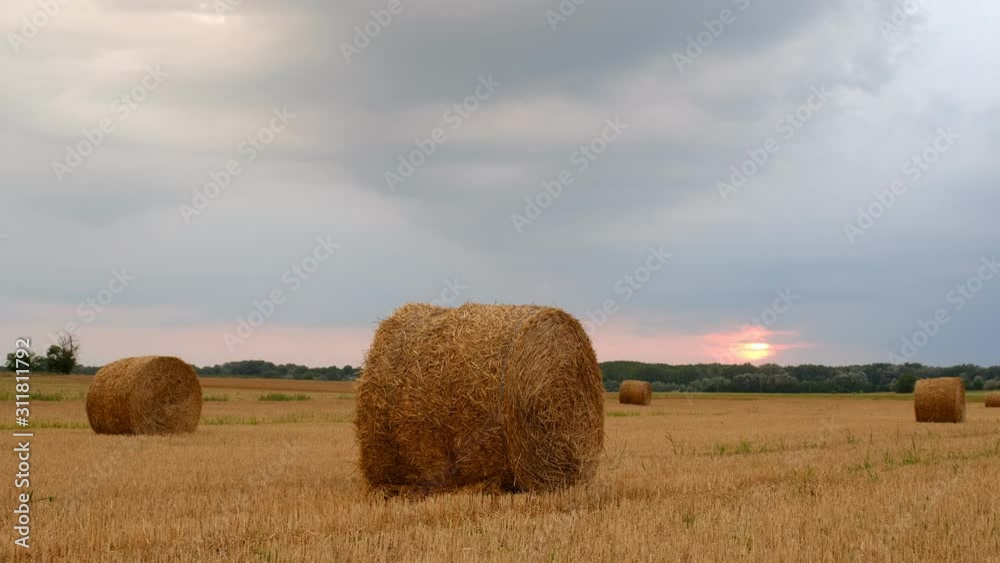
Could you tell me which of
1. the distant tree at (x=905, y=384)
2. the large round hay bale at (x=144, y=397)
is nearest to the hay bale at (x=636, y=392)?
the large round hay bale at (x=144, y=397)

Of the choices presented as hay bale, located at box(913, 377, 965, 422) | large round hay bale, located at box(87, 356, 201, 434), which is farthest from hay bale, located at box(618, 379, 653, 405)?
large round hay bale, located at box(87, 356, 201, 434)

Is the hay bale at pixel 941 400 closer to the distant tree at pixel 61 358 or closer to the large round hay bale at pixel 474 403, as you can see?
the large round hay bale at pixel 474 403

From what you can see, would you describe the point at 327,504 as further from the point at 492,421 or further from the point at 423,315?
the point at 423,315

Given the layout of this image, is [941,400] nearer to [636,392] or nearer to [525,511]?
[636,392]

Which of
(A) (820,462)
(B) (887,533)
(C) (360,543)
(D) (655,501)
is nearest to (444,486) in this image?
(D) (655,501)

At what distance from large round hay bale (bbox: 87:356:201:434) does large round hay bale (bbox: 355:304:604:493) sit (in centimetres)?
1054

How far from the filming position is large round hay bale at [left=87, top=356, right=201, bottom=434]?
18531 mm

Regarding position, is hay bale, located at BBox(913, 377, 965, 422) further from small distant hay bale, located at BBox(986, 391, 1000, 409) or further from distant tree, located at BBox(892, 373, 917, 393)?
distant tree, located at BBox(892, 373, 917, 393)

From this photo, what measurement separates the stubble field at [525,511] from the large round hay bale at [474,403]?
53 cm

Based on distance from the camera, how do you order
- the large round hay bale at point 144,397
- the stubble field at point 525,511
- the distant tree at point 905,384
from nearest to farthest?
the stubble field at point 525,511 → the large round hay bale at point 144,397 → the distant tree at point 905,384

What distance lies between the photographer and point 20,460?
12.0 meters

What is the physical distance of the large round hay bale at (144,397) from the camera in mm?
18531

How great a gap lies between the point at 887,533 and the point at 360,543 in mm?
4444

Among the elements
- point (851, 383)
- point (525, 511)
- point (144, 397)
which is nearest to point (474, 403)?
point (525, 511)
